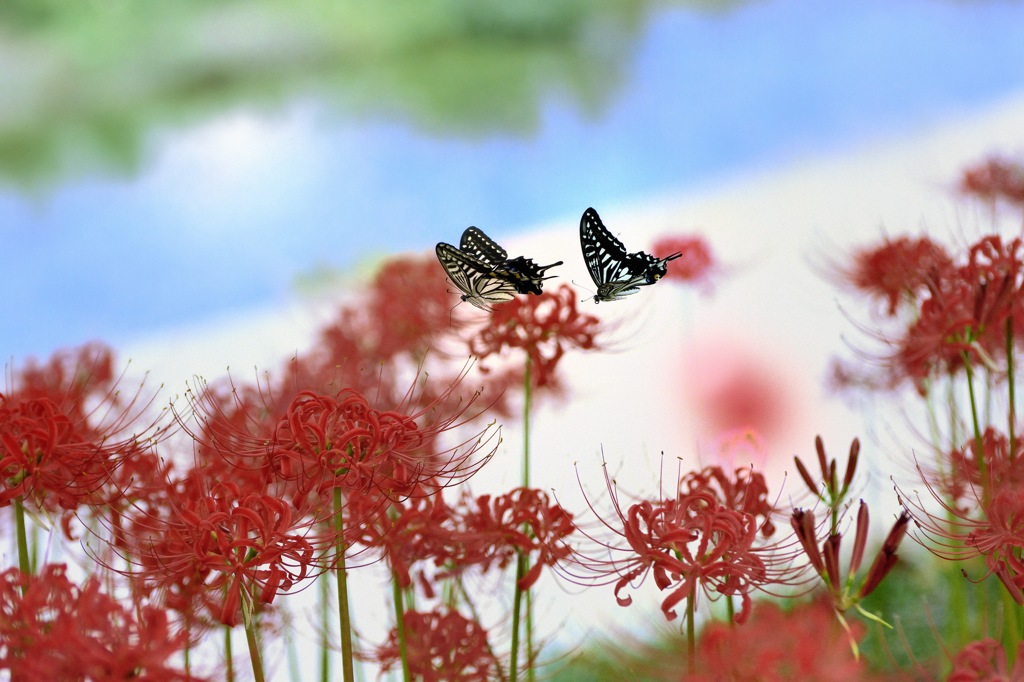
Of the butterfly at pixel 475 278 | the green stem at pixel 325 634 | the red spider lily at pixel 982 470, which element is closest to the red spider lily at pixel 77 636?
the green stem at pixel 325 634

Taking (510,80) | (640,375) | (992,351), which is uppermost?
(510,80)

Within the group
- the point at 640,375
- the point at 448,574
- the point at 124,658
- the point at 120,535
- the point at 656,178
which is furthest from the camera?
the point at 656,178

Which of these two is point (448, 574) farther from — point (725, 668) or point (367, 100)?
point (367, 100)

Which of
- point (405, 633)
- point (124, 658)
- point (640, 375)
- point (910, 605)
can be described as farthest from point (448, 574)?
point (640, 375)

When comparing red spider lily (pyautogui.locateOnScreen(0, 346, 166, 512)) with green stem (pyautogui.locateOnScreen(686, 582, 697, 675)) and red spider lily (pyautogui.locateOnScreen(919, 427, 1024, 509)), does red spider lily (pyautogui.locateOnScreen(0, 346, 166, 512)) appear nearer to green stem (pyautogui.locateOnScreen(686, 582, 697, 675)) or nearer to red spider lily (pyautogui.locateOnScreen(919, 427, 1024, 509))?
green stem (pyautogui.locateOnScreen(686, 582, 697, 675))

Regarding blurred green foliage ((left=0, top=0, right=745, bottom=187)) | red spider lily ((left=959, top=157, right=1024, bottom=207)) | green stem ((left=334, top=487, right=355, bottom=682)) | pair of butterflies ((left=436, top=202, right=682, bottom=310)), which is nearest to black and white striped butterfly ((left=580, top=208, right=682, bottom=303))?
pair of butterflies ((left=436, top=202, right=682, bottom=310))

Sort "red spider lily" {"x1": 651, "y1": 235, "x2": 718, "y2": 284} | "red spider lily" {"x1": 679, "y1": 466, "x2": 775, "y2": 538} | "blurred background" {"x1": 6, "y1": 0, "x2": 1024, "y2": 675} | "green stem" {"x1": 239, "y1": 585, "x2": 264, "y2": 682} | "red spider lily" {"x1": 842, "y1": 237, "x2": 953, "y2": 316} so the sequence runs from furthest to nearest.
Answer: "blurred background" {"x1": 6, "y1": 0, "x2": 1024, "y2": 675} → "red spider lily" {"x1": 651, "y1": 235, "x2": 718, "y2": 284} → "red spider lily" {"x1": 842, "y1": 237, "x2": 953, "y2": 316} → "red spider lily" {"x1": 679, "y1": 466, "x2": 775, "y2": 538} → "green stem" {"x1": 239, "y1": 585, "x2": 264, "y2": 682}
